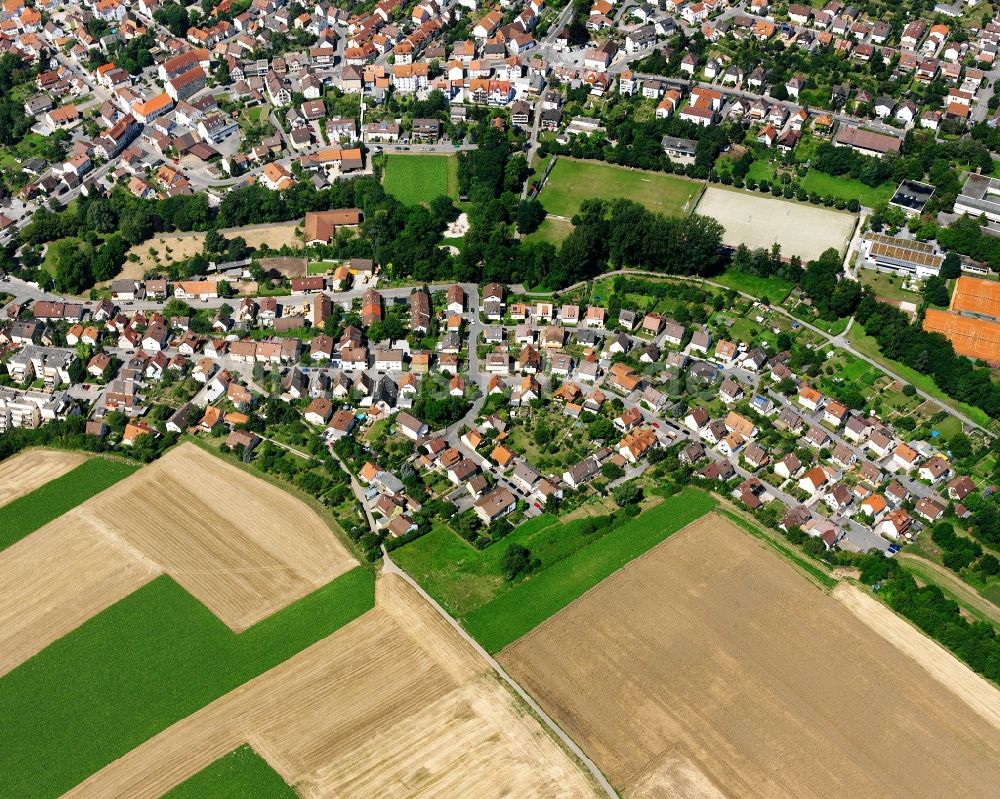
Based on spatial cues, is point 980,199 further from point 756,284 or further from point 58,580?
point 58,580

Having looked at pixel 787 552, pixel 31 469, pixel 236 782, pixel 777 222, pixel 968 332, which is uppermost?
pixel 777 222

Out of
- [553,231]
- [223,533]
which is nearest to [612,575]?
[223,533]

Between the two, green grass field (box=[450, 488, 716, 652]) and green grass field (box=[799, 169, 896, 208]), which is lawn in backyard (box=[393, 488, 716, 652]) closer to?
green grass field (box=[450, 488, 716, 652])

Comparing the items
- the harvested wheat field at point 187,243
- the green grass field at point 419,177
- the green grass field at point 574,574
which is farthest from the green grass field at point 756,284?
the harvested wheat field at point 187,243

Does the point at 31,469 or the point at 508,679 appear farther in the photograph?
the point at 31,469

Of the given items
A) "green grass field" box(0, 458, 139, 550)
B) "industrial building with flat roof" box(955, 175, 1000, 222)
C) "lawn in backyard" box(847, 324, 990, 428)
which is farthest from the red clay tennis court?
"green grass field" box(0, 458, 139, 550)

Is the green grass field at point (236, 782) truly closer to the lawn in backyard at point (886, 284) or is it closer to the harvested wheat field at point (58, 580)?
the harvested wheat field at point (58, 580)
